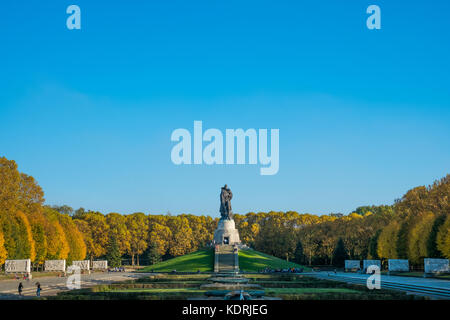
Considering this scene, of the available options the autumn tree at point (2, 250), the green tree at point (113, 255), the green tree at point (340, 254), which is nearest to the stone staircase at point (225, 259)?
the green tree at point (340, 254)

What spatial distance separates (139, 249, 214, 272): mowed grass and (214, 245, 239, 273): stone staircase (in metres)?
0.88

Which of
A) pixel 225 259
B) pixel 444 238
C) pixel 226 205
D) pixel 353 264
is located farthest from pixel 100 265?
pixel 444 238

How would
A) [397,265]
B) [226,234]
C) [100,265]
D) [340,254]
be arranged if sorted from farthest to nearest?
[100,265]
[340,254]
[226,234]
[397,265]

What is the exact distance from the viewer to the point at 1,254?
43875 millimetres

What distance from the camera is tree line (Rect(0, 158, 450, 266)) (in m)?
47.8

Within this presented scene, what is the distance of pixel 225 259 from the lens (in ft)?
182

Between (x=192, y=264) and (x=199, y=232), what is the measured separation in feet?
128

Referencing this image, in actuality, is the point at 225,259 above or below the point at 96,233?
below

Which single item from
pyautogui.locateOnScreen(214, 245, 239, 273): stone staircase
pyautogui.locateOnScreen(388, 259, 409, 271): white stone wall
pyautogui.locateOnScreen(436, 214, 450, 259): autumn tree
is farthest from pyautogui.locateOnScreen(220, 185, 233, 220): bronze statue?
pyautogui.locateOnScreen(436, 214, 450, 259): autumn tree

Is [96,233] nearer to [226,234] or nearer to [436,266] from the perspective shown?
[226,234]

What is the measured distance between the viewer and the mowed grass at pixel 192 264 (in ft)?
174
